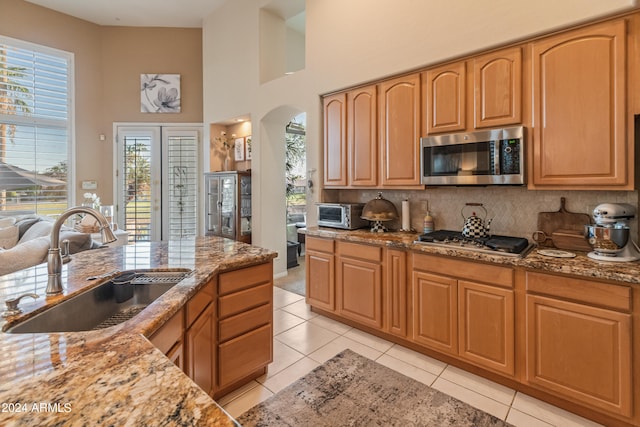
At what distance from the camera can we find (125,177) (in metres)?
5.91

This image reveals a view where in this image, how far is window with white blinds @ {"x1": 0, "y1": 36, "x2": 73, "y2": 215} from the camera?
16.1 ft

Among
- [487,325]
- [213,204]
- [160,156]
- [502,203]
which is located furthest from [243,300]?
[160,156]

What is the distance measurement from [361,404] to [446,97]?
2497 millimetres

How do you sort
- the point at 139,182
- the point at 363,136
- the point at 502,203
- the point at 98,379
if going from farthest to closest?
the point at 139,182 < the point at 363,136 < the point at 502,203 < the point at 98,379

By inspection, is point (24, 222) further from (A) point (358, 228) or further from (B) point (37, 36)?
(A) point (358, 228)

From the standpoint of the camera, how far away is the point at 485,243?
7.82 ft

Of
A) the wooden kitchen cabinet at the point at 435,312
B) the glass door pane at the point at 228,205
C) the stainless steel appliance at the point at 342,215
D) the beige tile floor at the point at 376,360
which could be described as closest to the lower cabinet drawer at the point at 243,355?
the beige tile floor at the point at 376,360

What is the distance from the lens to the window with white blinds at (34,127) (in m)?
4.91

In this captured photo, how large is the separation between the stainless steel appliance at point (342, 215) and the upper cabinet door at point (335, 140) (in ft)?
0.89

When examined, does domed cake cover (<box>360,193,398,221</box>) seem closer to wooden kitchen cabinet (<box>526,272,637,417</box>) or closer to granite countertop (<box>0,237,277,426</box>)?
wooden kitchen cabinet (<box>526,272,637,417</box>)

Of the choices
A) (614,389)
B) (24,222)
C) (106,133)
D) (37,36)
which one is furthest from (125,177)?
(614,389)

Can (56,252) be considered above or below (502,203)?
below

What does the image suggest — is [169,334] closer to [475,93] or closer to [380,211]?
[380,211]

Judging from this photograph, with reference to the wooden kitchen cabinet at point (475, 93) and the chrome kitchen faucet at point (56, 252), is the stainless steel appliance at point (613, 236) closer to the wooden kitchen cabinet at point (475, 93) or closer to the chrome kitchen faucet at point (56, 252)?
the wooden kitchen cabinet at point (475, 93)
